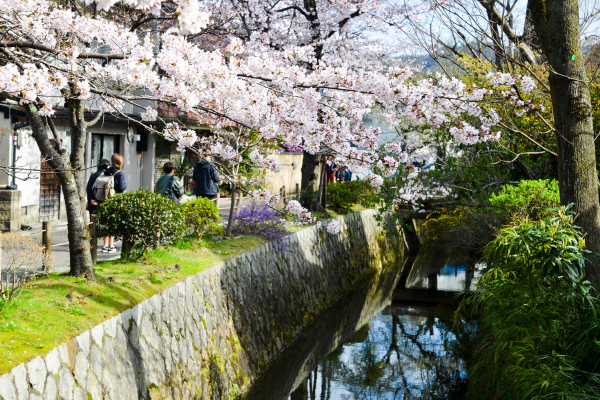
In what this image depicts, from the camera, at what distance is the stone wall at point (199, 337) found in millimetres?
5363

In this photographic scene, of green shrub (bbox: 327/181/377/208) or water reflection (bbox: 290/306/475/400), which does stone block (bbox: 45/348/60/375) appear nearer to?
water reflection (bbox: 290/306/475/400)

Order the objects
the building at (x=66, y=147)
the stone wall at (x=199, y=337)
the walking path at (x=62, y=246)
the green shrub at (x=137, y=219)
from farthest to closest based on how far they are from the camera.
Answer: the building at (x=66, y=147), the walking path at (x=62, y=246), the green shrub at (x=137, y=219), the stone wall at (x=199, y=337)

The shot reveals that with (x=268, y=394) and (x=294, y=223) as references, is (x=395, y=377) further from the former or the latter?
(x=294, y=223)

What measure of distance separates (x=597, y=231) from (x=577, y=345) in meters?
2.12

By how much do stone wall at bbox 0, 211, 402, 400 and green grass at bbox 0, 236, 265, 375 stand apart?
116 millimetres

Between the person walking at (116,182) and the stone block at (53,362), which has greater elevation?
the person walking at (116,182)

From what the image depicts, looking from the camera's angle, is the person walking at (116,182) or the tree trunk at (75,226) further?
the person walking at (116,182)

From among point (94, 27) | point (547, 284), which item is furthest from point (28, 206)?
point (547, 284)

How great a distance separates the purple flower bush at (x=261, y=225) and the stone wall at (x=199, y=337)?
314 mm

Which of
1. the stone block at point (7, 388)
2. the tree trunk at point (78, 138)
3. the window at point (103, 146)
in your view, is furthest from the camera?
the window at point (103, 146)

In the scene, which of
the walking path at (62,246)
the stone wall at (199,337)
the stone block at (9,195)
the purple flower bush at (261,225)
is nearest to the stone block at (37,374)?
the stone wall at (199,337)

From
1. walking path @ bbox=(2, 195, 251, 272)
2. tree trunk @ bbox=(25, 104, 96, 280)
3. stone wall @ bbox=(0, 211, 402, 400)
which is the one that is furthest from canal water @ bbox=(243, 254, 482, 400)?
walking path @ bbox=(2, 195, 251, 272)

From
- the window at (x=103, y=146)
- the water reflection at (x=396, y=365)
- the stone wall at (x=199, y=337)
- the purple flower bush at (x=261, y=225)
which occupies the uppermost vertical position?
the window at (x=103, y=146)

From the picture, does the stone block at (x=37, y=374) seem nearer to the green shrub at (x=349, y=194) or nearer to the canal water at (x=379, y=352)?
Answer: the canal water at (x=379, y=352)
